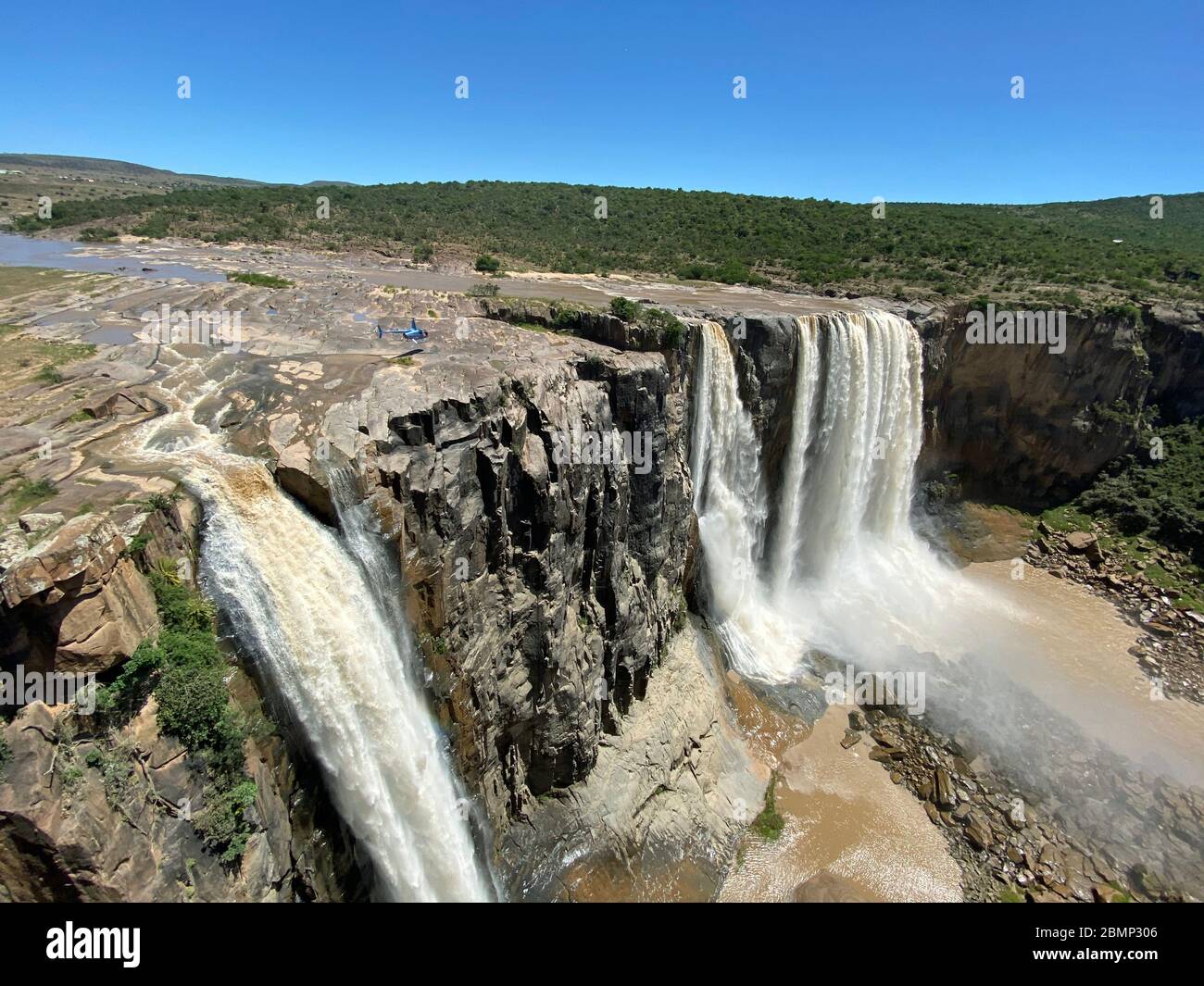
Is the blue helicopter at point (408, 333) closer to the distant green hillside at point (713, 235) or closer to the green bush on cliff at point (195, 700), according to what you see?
the green bush on cliff at point (195, 700)

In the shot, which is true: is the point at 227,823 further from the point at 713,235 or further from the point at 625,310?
the point at 713,235

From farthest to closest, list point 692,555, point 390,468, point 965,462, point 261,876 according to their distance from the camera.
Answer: point 965,462 < point 692,555 < point 390,468 < point 261,876

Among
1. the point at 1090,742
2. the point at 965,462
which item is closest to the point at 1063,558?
the point at 965,462

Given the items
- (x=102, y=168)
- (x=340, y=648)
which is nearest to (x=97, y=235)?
(x=340, y=648)

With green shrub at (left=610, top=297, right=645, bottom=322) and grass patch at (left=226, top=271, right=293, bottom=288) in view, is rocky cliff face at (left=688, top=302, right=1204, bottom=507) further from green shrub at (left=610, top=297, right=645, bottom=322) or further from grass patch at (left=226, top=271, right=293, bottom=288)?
grass patch at (left=226, top=271, right=293, bottom=288)

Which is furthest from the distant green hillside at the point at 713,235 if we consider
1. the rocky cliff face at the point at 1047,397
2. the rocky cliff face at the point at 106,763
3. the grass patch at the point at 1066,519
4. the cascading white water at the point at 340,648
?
the rocky cliff face at the point at 106,763

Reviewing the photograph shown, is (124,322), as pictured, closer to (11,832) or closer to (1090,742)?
(11,832)

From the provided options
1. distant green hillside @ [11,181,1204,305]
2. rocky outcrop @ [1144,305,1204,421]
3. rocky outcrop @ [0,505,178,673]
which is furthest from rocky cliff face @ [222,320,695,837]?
rocky outcrop @ [1144,305,1204,421]
